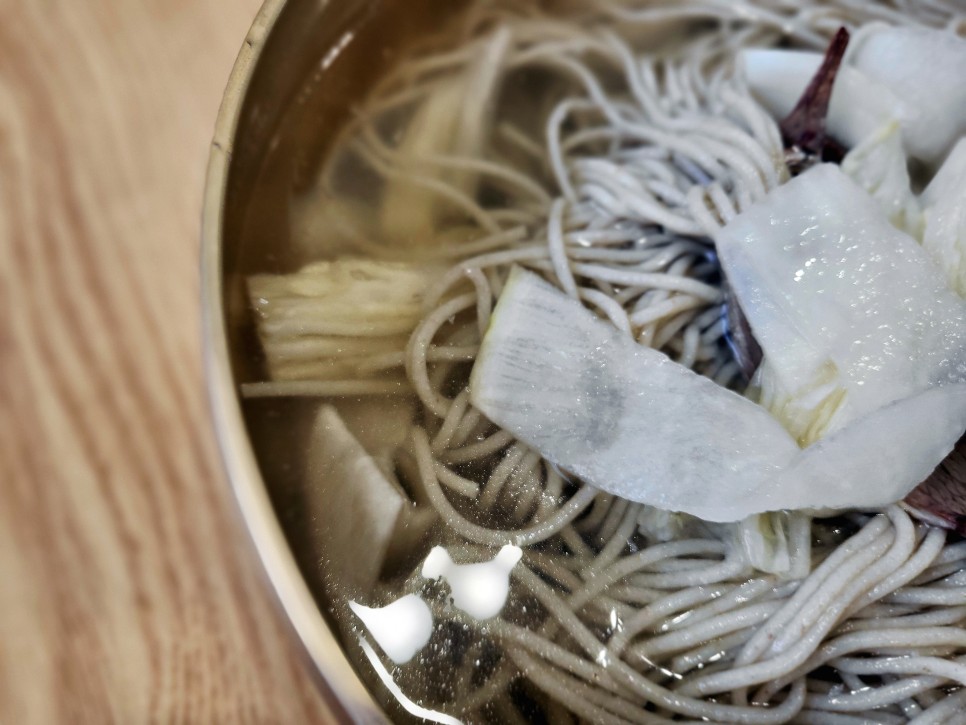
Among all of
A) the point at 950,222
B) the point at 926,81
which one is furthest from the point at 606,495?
the point at 926,81

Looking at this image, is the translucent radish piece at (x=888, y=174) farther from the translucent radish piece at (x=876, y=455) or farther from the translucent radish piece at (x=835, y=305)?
the translucent radish piece at (x=876, y=455)

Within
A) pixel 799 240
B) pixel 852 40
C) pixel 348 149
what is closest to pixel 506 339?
pixel 799 240

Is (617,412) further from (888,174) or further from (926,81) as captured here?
(926,81)

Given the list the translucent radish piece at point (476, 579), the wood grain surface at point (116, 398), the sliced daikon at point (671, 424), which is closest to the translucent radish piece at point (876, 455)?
the sliced daikon at point (671, 424)

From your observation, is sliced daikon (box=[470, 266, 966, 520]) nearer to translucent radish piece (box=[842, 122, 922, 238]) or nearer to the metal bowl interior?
translucent radish piece (box=[842, 122, 922, 238])

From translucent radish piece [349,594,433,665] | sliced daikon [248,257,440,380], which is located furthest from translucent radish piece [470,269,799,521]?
translucent radish piece [349,594,433,665]

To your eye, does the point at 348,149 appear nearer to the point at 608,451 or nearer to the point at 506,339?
the point at 506,339
